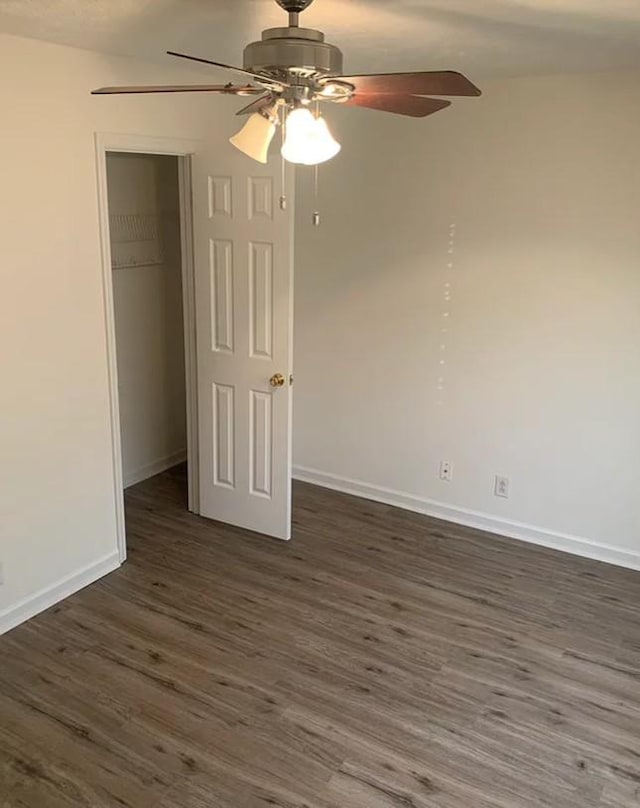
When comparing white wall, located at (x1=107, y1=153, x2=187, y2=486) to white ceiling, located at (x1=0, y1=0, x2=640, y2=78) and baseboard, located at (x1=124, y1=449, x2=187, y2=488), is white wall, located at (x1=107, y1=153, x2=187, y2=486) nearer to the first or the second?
baseboard, located at (x1=124, y1=449, x2=187, y2=488)

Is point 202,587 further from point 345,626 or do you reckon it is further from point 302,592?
point 345,626

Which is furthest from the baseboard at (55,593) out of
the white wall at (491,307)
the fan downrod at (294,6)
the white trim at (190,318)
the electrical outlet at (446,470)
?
the fan downrod at (294,6)

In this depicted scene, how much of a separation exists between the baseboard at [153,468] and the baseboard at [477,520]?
2.76 ft

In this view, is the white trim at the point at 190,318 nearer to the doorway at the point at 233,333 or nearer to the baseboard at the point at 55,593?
the doorway at the point at 233,333

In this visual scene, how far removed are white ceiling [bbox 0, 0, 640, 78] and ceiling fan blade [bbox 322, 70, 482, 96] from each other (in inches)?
15.8

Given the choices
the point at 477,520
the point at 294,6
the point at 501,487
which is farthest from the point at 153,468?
the point at 294,6

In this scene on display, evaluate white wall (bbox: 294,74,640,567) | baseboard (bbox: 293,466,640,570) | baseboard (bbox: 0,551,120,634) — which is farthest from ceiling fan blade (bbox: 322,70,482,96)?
baseboard (bbox: 293,466,640,570)

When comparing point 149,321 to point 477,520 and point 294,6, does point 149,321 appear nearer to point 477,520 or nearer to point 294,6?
point 477,520

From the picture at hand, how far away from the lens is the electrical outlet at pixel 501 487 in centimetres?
405

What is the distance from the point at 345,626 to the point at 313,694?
1.57 feet

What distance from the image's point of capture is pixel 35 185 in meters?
2.92

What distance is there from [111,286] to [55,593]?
1.47 metres

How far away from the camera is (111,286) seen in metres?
3.37

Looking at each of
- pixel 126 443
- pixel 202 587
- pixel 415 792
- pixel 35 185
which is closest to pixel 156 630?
pixel 202 587
